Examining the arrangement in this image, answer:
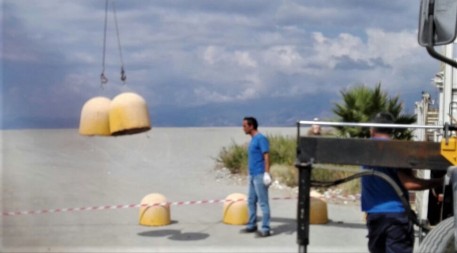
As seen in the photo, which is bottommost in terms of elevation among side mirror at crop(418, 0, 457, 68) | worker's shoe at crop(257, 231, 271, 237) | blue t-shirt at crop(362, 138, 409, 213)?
worker's shoe at crop(257, 231, 271, 237)

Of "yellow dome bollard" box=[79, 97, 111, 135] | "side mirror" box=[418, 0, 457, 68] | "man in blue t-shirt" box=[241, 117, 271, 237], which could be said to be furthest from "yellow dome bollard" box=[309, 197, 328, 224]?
"side mirror" box=[418, 0, 457, 68]

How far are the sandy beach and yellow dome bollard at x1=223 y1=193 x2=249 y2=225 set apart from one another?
158 mm

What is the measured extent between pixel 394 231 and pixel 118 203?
31.2 feet

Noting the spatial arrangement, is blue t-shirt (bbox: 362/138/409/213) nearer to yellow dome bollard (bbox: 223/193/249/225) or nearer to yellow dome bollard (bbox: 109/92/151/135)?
yellow dome bollard (bbox: 109/92/151/135)

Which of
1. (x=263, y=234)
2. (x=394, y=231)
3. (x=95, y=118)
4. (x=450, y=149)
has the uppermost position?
(x=95, y=118)

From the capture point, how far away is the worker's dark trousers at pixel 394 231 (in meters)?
6.12

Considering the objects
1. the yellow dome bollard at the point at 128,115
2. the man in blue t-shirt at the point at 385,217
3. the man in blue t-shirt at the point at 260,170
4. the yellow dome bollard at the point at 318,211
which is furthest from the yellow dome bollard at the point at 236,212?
the man in blue t-shirt at the point at 385,217

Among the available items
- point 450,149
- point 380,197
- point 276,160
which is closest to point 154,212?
point 380,197

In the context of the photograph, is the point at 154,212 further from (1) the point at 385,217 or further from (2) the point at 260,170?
(1) the point at 385,217

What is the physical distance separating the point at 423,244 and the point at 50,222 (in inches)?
331

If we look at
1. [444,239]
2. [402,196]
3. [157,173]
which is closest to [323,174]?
[402,196]

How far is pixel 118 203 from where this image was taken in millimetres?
15023

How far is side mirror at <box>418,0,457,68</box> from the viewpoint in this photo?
4.12 metres

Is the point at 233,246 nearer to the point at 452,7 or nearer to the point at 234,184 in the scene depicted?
the point at 452,7
